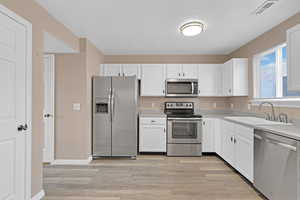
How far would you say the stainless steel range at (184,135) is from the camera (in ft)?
13.3

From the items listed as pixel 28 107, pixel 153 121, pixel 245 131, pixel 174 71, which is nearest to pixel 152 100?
pixel 153 121

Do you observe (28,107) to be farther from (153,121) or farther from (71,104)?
(153,121)

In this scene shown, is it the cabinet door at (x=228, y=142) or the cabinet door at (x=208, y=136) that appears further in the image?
the cabinet door at (x=208, y=136)

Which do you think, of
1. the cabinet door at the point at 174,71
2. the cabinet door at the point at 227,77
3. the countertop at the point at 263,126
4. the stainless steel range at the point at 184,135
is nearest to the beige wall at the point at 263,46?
the countertop at the point at 263,126

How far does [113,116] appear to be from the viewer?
150 inches

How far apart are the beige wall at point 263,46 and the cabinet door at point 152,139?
68.1 inches

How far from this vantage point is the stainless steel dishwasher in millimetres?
1795

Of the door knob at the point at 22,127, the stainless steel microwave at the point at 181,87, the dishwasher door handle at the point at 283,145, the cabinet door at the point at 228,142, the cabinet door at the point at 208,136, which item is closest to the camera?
the dishwasher door handle at the point at 283,145

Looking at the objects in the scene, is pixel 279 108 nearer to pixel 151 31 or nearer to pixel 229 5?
pixel 229 5

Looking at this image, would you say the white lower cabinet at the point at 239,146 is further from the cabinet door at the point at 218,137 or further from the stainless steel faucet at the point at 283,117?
the stainless steel faucet at the point at 283,117

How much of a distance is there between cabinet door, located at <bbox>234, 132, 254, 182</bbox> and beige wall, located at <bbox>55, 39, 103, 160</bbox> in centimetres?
263

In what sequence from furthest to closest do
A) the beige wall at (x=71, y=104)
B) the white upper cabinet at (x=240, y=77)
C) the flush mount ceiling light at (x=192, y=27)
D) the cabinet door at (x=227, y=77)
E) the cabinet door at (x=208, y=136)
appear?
the cabinet door at (x=208, y=136)
the cabinet door at (x=227, y=77)
the white upper cabinet at (x=240, y=77)
the beige wall at (x=71, y=104)
the flush mount ceiling light at (x=192, y=27)

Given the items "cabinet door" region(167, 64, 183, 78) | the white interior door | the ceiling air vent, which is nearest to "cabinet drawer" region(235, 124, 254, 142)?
the ceiling air vent

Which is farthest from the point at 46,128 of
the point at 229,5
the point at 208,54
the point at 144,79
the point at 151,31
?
the point at 208,54
